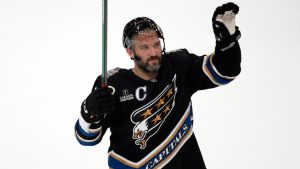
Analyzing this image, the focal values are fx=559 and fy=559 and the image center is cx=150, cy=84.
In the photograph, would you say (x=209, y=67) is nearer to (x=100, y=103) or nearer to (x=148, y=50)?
(x=148, y=50)

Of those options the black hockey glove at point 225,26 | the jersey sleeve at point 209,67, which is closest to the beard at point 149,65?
the jersey sleeve at point 209,67

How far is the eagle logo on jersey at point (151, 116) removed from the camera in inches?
78.4

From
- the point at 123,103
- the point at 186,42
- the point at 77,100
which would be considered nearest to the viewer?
the point at 123,103

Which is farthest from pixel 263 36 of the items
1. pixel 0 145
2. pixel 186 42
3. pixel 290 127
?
pixel 0 145

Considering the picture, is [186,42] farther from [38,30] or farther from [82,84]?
[38,30]

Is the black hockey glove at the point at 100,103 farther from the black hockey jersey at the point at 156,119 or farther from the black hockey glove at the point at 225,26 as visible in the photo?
the black hockey glove at the point at 225,26

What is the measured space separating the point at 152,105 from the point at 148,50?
0.66 feet

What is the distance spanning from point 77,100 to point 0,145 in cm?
56

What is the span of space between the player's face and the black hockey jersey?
8 centimetres

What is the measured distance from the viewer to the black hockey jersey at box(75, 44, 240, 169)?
1992 mm

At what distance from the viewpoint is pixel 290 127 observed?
334 centimetres

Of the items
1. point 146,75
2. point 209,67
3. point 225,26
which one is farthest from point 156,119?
point 225,26

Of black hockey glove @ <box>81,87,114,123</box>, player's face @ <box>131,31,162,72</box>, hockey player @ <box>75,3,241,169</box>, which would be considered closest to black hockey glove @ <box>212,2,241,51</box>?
hockey player @ <box>75,3,241,169</box>

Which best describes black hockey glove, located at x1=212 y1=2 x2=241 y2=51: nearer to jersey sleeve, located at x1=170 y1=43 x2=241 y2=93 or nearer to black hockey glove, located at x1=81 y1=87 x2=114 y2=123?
jersey sleeve, located at x1=170 y1=43 x2=241 y2=93
